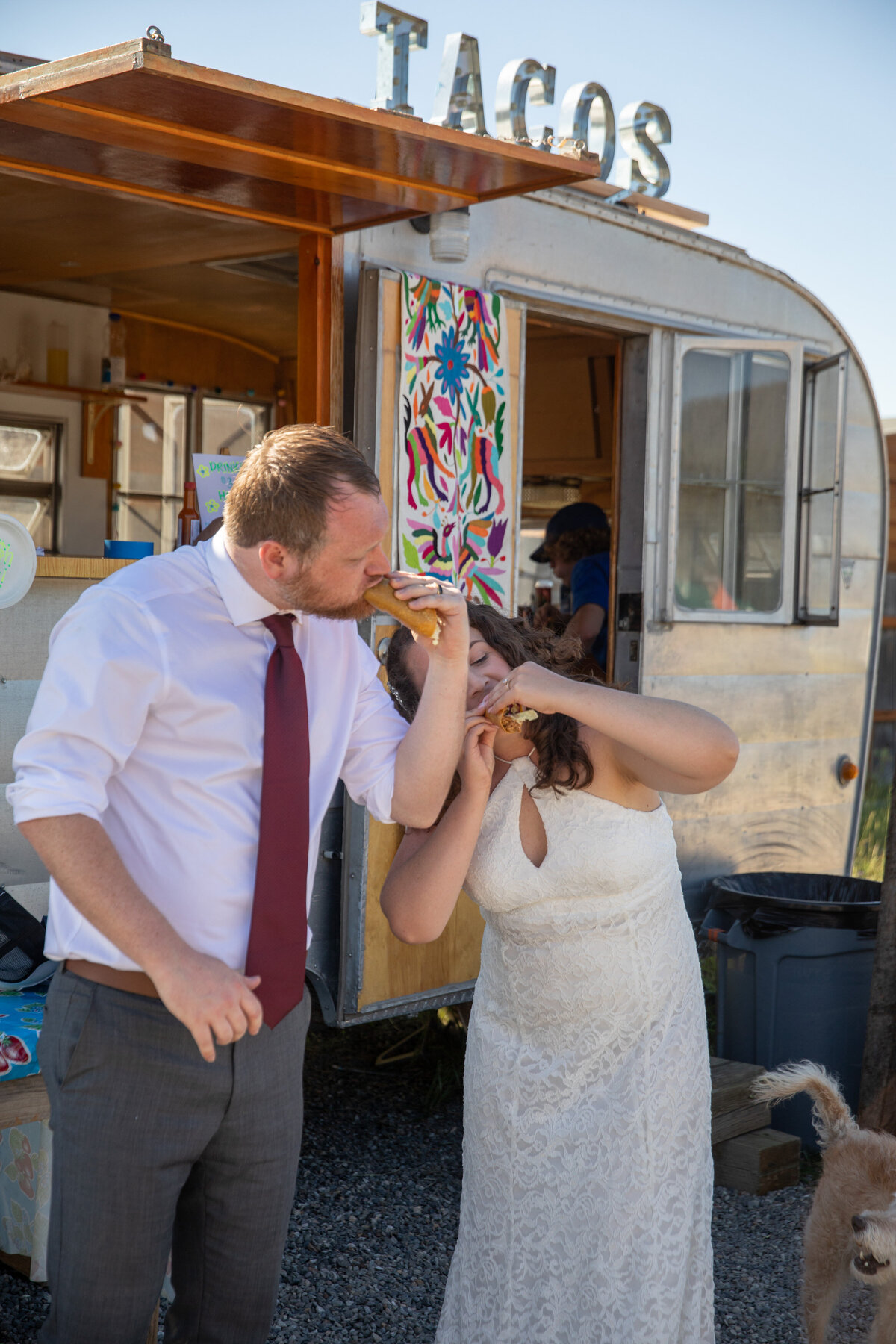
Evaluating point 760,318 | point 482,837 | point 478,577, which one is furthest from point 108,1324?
point 760,318

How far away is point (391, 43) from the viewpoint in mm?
4207

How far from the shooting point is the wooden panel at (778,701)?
5.30 m

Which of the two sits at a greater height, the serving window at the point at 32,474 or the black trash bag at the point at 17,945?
the serving window at the point at 32,474

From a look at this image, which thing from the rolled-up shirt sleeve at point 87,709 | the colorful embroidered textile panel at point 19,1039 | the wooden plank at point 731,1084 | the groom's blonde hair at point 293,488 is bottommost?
the wooden plank at point 731,1084

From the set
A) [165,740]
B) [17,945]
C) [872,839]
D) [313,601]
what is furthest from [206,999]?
[872,839]

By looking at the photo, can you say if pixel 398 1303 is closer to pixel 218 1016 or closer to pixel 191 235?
pixel 218 1016

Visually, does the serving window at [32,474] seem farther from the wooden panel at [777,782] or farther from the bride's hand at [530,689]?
the bride's hand at [530,689]

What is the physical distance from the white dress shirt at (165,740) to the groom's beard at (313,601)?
1.7 inches

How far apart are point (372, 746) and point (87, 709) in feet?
2.11

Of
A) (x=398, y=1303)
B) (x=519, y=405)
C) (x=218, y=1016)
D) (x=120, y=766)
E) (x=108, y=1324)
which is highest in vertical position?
→ (x=519, y=405)

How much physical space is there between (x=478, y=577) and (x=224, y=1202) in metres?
2.75

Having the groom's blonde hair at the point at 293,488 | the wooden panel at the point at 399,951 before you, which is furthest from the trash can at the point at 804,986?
the groom's blonde hair at the point at 293,488

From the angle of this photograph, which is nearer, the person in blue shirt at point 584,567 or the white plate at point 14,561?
the white plate at point 14,561

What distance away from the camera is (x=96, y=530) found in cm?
789
